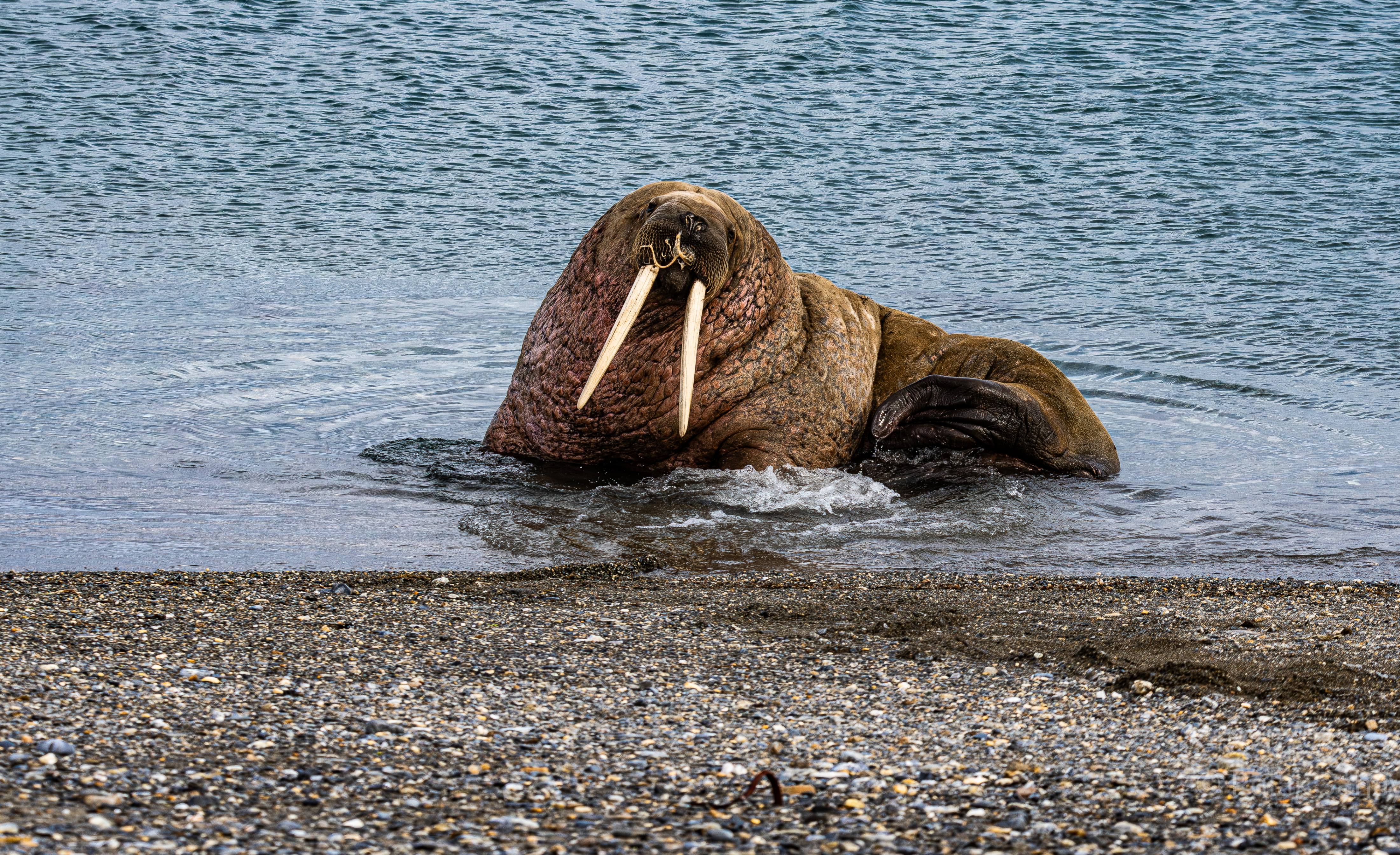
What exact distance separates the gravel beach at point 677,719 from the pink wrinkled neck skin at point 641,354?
2.26 m

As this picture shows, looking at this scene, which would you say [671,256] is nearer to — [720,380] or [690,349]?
[690,349]

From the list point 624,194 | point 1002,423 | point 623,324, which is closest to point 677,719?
point 623,324

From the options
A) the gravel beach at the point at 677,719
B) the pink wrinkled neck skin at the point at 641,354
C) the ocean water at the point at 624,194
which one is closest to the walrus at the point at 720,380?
the pink wrinkled neck skin at the point at 641,354

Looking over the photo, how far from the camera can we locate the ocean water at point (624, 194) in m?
7.39

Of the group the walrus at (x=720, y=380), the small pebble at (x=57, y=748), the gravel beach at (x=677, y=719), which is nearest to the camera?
the gravel beach at (x=677, y=719)

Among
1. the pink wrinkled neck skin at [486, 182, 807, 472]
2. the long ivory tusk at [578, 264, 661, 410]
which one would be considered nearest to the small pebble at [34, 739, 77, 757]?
the long ivory tusk at [578, 264, 661, 410]

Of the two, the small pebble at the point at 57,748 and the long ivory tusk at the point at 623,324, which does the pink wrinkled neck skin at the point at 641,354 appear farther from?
the small pebble at the point at 57,748

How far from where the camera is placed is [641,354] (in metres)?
7.86

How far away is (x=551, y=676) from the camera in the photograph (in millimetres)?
4422

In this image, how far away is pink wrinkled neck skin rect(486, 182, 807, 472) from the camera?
7.80m

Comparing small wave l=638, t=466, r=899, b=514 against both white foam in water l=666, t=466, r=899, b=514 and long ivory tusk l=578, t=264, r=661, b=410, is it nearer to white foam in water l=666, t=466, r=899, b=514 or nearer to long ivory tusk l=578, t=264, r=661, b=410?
white foam in water l=666, t=466, r=899, b=514

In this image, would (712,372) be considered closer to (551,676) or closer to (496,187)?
(551,676)

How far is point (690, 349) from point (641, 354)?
2.55ft

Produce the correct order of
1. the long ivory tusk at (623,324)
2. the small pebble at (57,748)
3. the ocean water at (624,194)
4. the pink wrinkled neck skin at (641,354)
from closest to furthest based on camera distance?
1. the small pebble at (57,748)
2. the long ivory tusk at (623,324)
3. the ocean water at (624,194)
4. the pink wrinkled neck skin at (641,354)
